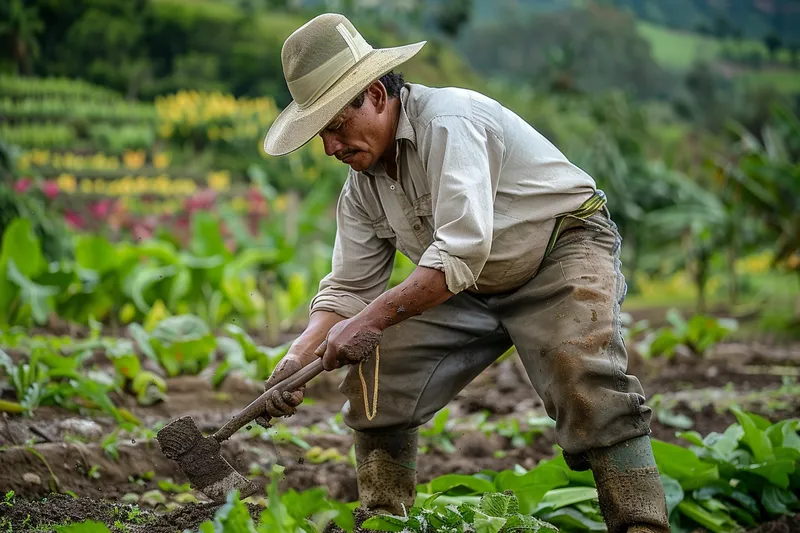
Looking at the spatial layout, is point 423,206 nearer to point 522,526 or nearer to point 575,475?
point 522,526

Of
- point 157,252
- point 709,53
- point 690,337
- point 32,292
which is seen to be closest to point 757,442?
point 690,337

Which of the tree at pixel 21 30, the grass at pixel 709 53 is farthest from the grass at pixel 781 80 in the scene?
the tree at pixel 21 30

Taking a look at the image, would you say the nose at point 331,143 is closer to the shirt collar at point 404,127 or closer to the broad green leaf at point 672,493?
the shirt collar at point 404,127

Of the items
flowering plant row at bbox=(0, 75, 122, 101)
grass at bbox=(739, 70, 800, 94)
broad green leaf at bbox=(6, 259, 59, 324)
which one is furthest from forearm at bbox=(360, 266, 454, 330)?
grass at bbox=(739, 70, 800, 94)

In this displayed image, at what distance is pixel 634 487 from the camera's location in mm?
3146

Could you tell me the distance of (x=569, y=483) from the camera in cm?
373

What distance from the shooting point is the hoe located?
10.4ft

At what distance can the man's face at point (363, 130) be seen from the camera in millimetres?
3148

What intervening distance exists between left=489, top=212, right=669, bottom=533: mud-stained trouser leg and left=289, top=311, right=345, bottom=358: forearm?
0.68 meters

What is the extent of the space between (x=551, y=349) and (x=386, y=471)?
2.63 ft

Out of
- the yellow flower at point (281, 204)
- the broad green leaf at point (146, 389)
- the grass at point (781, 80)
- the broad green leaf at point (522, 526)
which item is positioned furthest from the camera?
the grass at point (781, 80)

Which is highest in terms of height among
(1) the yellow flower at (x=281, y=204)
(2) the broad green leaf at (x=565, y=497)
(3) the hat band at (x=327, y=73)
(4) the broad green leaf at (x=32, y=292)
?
(3) the hat band at (x=327, y=73)

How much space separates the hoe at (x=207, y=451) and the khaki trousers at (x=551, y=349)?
454 millimetres

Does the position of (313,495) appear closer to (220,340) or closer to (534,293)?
(534,293)
